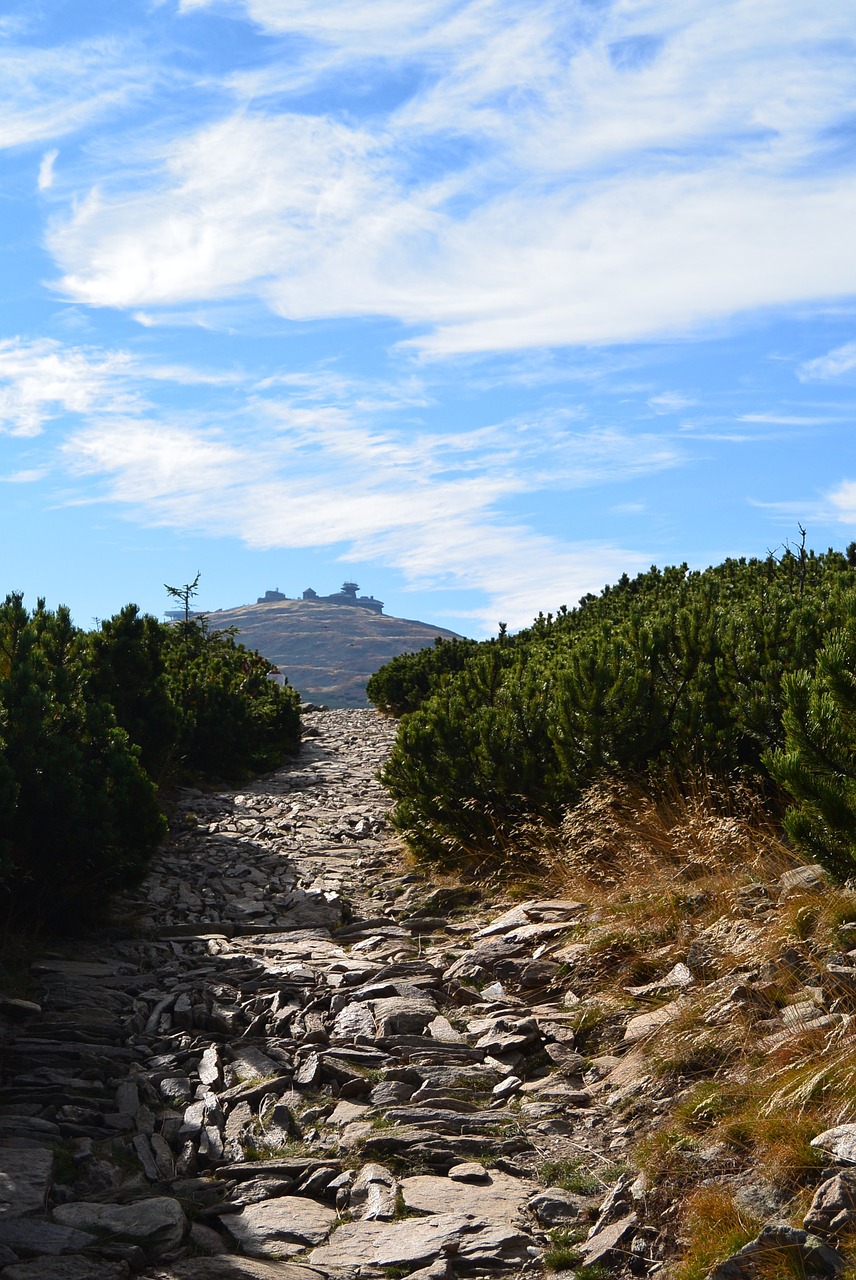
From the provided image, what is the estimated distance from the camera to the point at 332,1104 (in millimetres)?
5398

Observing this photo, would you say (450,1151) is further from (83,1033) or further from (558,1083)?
(83,1033)

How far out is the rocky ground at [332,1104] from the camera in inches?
159

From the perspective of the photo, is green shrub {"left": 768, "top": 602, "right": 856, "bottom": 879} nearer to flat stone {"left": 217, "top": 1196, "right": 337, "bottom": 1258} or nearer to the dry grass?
the dry grass

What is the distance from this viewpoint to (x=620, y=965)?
637cm

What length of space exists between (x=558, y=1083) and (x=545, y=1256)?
4.88 feet

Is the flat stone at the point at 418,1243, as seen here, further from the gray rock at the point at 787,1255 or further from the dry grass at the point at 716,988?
the gray rock at the point at 787,1255

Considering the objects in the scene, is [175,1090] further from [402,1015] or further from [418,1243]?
[418,1243]

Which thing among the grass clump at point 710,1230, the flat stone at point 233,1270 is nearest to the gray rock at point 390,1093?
the flat stone at point 233,1270

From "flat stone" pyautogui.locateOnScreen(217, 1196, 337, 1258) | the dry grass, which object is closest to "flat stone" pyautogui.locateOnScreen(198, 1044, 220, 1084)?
"flat stone" pyautogui.locateOnScreen(217, 1196, 337, 1258)

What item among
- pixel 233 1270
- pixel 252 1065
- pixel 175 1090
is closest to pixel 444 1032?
pixel 252 1065

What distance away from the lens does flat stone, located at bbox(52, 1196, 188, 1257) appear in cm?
413

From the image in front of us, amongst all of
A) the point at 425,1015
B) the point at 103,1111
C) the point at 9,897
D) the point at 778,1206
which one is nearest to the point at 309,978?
the point at 425,1015

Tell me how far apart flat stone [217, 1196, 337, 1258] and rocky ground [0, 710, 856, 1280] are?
12 millimetres

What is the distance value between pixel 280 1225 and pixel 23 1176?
114cm
